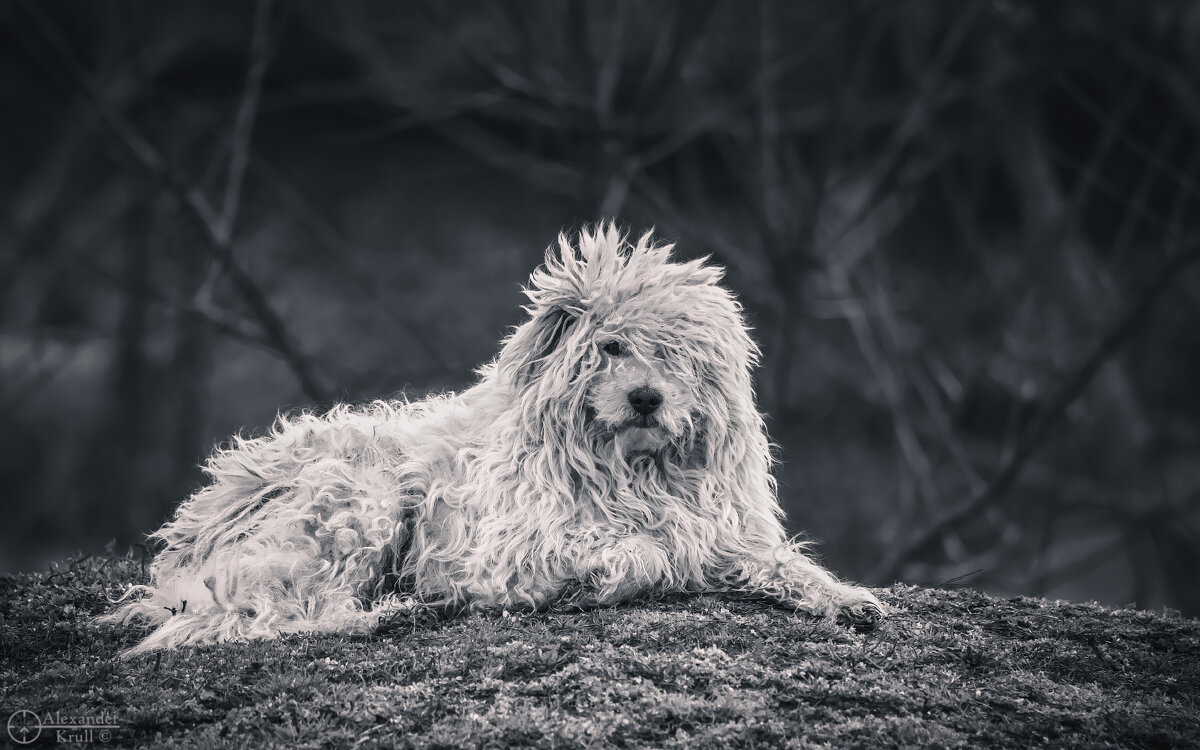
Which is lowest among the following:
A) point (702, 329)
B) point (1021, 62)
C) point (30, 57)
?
point (702, 329)

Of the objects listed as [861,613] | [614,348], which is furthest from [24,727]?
[861,613]

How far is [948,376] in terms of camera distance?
13.4 meters

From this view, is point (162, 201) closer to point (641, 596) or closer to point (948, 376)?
point (948, 376)

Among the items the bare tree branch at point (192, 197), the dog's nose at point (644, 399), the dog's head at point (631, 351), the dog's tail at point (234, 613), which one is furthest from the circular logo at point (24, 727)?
the bare tree branch at point (192, 197)

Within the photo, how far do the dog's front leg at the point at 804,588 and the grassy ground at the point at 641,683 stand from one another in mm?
99

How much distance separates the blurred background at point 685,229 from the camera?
11.7m

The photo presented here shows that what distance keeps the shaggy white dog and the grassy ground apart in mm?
202

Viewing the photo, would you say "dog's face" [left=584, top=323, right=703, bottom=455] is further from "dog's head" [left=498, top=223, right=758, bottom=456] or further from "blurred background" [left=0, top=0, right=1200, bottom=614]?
"blurred background" [left=0, top=0, right=1200, bottom=614]

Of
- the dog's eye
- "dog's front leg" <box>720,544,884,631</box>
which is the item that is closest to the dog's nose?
the dog's eye

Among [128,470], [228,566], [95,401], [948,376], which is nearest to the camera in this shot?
[228,566]

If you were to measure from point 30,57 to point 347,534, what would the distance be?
41.2 ft

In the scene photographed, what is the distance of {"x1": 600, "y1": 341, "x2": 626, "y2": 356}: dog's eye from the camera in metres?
5.40

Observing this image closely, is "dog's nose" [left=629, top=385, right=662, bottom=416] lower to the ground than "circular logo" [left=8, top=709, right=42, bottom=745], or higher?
higher

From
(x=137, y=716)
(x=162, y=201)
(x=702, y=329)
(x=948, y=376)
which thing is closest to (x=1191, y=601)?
(x=948, y=376)
